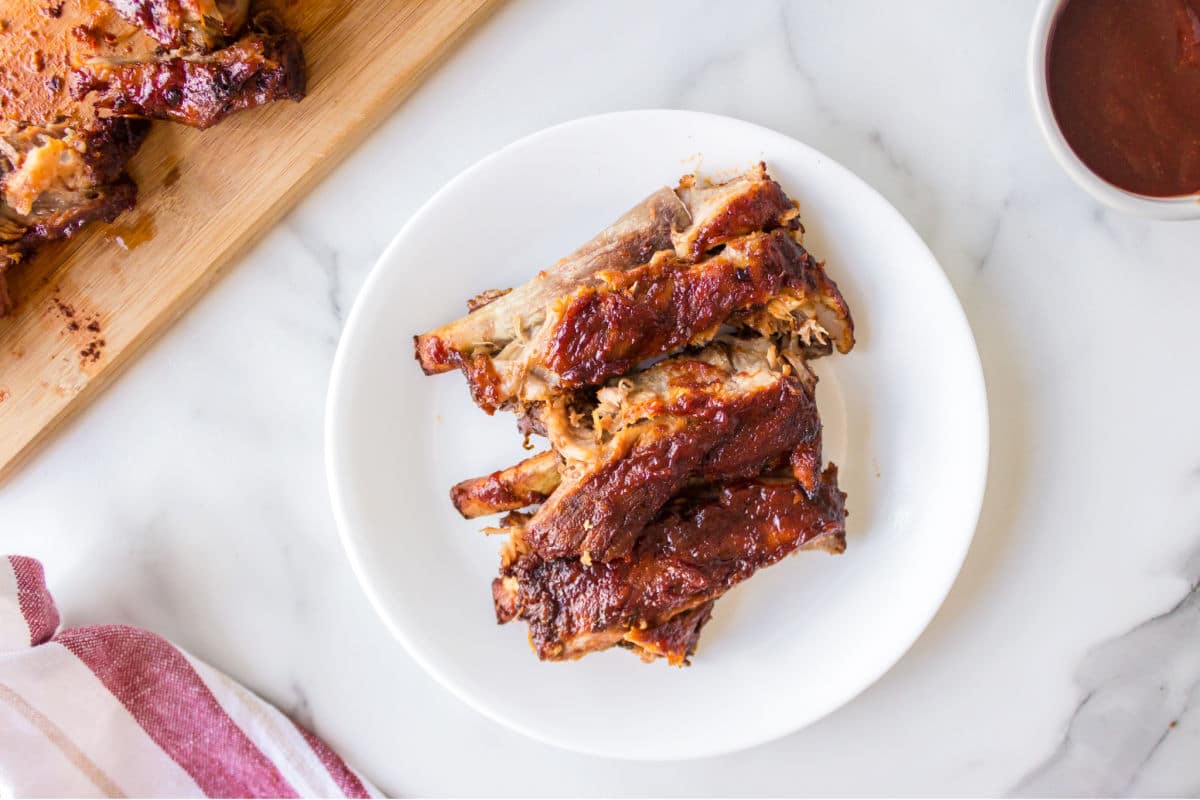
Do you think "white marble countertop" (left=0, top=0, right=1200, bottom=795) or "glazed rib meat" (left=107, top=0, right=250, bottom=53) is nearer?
"glazed rib meat" (left=107, top=0, right=250, bottom=53)

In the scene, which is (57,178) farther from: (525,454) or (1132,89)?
(1132,89)

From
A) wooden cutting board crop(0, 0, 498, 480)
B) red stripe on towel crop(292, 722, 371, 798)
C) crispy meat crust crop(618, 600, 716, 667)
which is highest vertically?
wooden cutting board crop(0, 0, 498, 480)

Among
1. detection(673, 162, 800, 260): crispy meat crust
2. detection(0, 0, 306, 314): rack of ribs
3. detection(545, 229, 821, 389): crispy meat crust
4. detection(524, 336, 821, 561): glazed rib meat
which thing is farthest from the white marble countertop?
detection(524, 336, 821, 561): glazed rib meat

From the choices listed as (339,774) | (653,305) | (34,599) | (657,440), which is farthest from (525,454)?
(34,599)

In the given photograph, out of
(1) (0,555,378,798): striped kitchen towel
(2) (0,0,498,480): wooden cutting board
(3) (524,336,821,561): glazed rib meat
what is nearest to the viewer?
(3) (524,336,821,561): glazed rib meat

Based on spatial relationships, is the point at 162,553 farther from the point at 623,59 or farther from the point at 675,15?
the point at 675,15

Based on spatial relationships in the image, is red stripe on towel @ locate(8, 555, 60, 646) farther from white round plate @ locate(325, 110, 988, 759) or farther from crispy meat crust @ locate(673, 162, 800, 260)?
crispy meat crust @ locate(673, 162, 800, 260)
